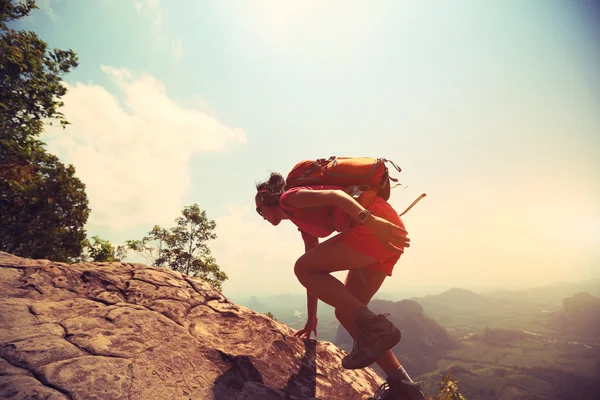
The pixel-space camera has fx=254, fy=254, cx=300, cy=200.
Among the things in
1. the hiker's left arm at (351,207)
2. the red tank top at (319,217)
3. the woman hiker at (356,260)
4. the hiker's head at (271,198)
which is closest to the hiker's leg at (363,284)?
the woman hiker at (356,260)

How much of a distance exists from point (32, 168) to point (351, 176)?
2355 cm

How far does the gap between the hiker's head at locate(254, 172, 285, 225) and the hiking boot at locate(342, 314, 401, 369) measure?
1.84 metres

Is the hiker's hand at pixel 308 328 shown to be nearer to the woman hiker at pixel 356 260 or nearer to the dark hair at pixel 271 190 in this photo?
the woman hiker at pixel 356 260

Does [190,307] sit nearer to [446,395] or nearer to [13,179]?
[446,395]

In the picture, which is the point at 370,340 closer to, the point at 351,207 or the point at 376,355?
the point at 376,355

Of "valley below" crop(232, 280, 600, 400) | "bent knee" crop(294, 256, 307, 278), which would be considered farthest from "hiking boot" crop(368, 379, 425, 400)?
"valley below" crop(232, 280, 600, 400)

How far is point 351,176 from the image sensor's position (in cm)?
331

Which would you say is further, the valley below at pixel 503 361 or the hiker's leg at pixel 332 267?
the valley below at pixel 503 361

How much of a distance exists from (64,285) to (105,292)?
66 cm

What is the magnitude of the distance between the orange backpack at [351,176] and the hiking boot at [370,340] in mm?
1399

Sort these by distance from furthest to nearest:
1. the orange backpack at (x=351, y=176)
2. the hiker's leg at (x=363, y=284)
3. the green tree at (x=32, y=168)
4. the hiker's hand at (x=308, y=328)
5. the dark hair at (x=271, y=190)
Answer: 1. the green tree at (x=32, y=168)
2. the hiker's hand at (x=308, y=328)
3. the dark hair at (x=271, y=190)
4. the hiker's leg at (x=363, y=284)
5. the orange backpack at (x=351, y=176)

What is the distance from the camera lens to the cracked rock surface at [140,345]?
2547 mm

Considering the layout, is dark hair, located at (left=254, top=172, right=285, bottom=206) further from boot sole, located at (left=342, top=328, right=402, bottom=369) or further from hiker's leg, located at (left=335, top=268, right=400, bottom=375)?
boot sole, located at (left=342, top=328, right=402, bottom=369)

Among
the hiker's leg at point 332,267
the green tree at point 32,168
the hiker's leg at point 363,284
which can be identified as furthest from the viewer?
the green tree at point 32,168
